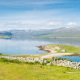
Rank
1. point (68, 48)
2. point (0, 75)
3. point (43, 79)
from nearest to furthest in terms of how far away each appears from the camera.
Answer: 1. point (43, 79)
2. point (0, 75)
3. point (68, 48)

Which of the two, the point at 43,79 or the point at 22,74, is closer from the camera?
the point at 43,79

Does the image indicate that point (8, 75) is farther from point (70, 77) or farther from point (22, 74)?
point (70, 77)

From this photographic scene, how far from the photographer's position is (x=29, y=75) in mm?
39875

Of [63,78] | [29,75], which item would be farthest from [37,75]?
[63,78]

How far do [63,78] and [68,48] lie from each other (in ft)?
380

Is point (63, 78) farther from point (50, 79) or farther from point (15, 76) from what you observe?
point (15, 76)

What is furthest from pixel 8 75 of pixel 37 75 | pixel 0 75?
pixel 37 75

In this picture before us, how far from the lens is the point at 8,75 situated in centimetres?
3959

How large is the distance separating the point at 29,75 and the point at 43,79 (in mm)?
3748

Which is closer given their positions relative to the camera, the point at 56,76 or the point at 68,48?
the point at 56,76

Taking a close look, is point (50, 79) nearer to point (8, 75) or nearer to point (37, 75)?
point (37, 75)

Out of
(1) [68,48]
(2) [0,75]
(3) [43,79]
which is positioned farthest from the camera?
(1) [68,48]

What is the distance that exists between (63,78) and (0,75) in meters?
8.74

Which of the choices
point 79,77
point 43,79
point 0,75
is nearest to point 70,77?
point 79,77
